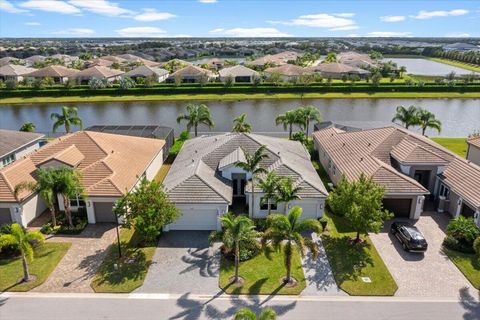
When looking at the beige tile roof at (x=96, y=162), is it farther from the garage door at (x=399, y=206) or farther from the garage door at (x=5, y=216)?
the garage door at (x=399, y=206)

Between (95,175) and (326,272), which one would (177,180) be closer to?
(95,175)

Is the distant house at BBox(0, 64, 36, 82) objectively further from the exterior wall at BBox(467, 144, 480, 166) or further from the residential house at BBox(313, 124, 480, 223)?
the exterior wall at BBox(467, 144, 480, 166)

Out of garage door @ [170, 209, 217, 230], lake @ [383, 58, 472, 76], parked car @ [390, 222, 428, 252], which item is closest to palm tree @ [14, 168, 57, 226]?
garage door @ [170, 209, 217, 230]

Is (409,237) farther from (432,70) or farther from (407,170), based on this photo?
(432,70)

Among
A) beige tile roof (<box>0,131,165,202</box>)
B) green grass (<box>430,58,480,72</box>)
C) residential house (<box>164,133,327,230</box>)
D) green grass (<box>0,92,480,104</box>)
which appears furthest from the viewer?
green grass (<box>430,58,480,72</box>)

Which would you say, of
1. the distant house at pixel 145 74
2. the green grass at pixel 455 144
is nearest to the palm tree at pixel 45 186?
the green grass at pixel 455 144

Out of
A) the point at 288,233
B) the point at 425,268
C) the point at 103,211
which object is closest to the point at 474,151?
the point at 425,268
